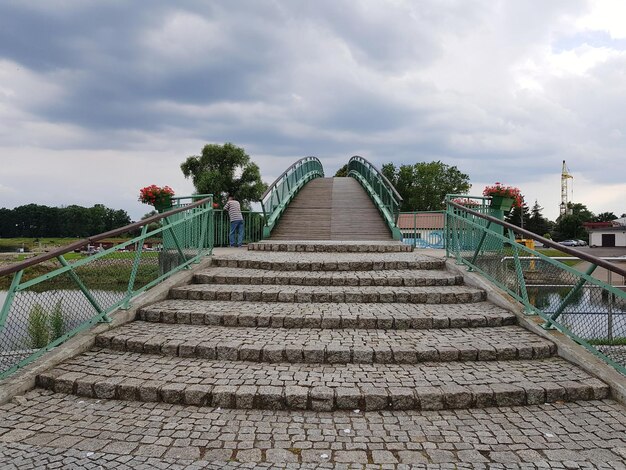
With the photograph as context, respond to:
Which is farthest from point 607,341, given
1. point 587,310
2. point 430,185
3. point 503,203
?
point 430,185

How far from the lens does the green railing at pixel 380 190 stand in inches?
523

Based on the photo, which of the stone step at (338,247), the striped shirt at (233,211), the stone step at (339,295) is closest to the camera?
the stone step at (339,295)

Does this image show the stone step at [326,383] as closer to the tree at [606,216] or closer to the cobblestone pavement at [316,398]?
the cobblestone pavement at [316,398]

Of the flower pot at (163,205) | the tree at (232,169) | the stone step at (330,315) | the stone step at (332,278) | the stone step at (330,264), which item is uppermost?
the tree at (232,169)

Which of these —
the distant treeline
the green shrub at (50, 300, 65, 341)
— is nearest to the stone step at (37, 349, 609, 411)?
the green shrub at (50, 300, 65, 341)

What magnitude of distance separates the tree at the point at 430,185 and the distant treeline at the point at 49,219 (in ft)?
181

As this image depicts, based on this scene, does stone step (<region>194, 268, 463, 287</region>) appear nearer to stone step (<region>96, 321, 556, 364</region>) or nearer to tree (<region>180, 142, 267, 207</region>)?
stone step (<region>96, 321, 556, 364</region>)

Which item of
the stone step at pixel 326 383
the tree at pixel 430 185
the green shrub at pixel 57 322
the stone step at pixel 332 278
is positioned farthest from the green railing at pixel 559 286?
the tree at pixel 430 185

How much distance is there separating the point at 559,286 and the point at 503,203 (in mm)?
3258

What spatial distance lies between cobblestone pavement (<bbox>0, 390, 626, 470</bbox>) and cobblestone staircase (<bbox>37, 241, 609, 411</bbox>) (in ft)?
0.39

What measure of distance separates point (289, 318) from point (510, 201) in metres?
5.77

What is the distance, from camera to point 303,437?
10.1 ft

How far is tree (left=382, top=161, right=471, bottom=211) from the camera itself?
65.9 meters

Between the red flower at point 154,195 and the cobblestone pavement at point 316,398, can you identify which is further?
the red flower at point 154,195
